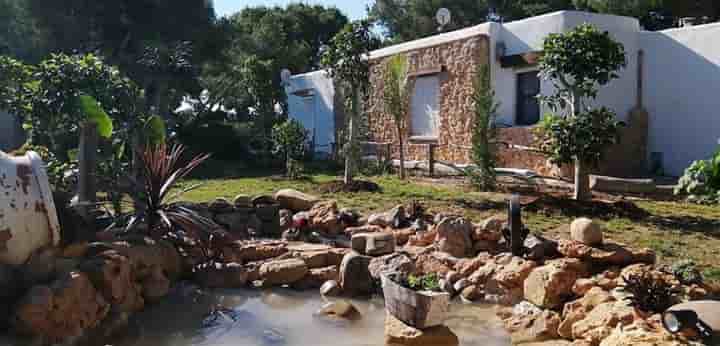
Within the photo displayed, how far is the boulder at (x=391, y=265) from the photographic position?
6.73 m

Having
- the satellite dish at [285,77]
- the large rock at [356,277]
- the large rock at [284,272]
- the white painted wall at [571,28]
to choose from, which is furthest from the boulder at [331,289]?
the satellite dish at [285,77]

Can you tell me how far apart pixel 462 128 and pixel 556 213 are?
5.83 metres

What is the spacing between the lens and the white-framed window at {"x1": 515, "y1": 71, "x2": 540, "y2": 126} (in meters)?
13.4

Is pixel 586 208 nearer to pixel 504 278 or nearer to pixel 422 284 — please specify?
pixel 504 278

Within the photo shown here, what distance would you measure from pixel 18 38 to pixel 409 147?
1440cm

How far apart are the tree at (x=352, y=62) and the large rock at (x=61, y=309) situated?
25.2 ft

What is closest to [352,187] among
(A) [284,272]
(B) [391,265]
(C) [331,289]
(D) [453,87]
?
(D) [453,87]

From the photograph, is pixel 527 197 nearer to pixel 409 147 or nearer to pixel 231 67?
pixel 409 147

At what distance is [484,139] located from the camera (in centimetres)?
1128

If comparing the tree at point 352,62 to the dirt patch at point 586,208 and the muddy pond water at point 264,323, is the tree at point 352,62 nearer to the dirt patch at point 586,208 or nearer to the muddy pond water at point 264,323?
the dirt patch at point 586,208

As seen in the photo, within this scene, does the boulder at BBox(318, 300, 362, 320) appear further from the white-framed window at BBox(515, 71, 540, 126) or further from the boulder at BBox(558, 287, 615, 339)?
the white-framed window at BBox(515, 71, 540, 126)

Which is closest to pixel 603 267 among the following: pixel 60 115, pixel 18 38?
pixel 60 115

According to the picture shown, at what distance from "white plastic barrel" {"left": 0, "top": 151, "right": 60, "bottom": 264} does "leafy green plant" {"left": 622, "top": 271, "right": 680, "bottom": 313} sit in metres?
5.35

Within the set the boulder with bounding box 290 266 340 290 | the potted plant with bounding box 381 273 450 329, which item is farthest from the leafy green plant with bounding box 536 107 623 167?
the potted plant with bounding box 381 273 450 329
